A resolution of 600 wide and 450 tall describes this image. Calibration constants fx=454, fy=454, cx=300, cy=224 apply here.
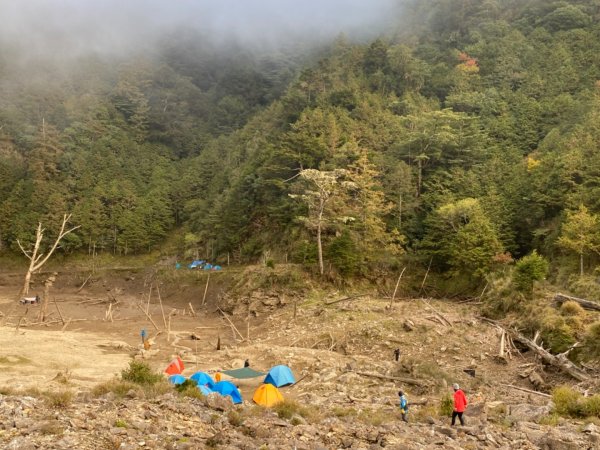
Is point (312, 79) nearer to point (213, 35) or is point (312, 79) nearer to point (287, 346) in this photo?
point (287, 346)

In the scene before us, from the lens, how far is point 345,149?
4172cm

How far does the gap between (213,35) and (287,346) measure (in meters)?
118

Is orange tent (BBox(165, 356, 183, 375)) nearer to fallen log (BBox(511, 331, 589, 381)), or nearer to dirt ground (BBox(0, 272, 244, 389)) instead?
dirt ground (BBox(0, 272, 244, 389))

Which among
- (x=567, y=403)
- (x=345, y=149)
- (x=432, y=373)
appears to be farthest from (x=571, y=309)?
(x=345, y=149)

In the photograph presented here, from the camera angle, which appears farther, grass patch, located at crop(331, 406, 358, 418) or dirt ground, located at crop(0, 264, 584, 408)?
dirt ground, located at crop(0, 264, 584, 408)

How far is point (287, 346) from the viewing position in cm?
2498

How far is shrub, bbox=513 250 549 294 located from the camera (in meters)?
25.2

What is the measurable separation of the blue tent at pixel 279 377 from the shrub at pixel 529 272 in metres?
15.0

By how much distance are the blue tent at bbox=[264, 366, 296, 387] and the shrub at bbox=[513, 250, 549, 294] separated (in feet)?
49.3

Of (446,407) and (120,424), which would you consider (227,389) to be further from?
(446,407)

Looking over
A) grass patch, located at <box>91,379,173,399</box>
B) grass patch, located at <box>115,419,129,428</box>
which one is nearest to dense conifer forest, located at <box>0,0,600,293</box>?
grass patch, located at <box>91,379,173,399</box>

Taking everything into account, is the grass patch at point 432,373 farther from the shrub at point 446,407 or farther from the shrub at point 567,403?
the shrub at point 567,403

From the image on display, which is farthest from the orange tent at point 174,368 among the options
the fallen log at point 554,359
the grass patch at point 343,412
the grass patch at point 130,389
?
the fallen log at point 554,359

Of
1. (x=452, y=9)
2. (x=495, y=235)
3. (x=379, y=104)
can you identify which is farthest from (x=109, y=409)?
(x=452, y=9)
